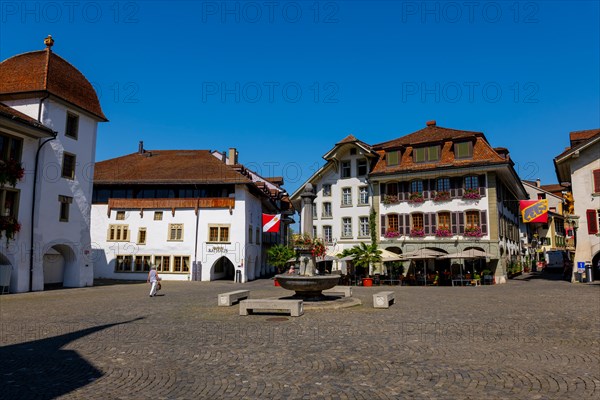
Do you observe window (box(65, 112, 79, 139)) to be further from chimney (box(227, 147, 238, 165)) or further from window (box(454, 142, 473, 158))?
window (box(454, 142, 473, 158))

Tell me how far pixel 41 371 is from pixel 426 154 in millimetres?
33121

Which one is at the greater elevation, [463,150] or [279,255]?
[463,150]

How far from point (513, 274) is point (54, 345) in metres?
37.9

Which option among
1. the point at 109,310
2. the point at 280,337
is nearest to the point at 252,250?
the point at 109,310

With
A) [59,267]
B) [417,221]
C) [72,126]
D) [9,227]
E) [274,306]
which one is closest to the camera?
[274,306]

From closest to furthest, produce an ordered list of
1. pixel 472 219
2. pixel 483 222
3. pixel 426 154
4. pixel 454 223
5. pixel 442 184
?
pixel 483 222 → pixel 472 219 → pixel 454 223 → pixel 442 184 → pixel 426 154

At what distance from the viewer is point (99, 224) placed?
40375 mm

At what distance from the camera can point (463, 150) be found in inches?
1374

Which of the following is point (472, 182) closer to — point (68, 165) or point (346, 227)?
point (346, 227)

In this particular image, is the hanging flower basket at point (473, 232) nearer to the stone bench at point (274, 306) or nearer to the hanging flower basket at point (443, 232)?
the hanging flower basket at point (443, 232)

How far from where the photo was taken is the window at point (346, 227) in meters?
39.7

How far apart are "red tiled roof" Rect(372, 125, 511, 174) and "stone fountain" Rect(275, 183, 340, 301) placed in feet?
64.5

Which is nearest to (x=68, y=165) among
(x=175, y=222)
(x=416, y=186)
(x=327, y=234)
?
(x=175, y=222)

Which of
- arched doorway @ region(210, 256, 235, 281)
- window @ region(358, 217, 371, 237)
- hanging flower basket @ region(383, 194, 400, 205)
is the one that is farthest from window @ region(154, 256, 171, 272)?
hanging flower basket @ region(383, 194, 400, 205)
